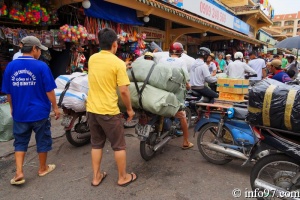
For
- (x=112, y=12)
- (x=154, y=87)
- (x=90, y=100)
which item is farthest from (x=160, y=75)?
(x=112, y=12)

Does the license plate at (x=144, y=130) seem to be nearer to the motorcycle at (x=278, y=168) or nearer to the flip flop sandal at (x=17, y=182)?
the motorcycle at (x=278, y=168)

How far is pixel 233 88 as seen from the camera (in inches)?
173

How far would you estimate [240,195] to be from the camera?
9.36ft

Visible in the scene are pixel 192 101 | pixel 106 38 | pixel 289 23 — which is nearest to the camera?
pixel 106 38

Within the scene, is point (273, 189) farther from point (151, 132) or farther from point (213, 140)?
point (151, 132)

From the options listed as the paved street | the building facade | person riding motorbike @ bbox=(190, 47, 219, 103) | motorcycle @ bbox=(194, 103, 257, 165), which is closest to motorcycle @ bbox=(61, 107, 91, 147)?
the paved street

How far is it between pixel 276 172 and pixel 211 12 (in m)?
11.0

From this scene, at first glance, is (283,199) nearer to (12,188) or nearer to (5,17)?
(12,188)

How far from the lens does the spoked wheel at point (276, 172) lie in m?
2.49

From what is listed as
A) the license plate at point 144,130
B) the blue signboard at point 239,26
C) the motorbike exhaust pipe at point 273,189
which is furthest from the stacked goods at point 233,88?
the blue signboard at point 239,26

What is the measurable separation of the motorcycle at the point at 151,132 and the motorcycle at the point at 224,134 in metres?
0.52

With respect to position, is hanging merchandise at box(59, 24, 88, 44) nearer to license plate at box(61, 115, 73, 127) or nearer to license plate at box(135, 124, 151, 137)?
license plate at box(61, 115, 73, 127)

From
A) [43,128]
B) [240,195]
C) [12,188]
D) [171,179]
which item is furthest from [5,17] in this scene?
[240,195]

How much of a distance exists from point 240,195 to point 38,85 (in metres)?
2.86
